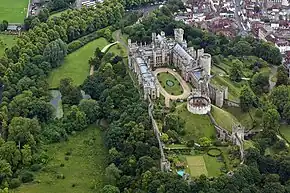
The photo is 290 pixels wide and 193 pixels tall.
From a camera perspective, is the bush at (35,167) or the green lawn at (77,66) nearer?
the bush at (35,167)

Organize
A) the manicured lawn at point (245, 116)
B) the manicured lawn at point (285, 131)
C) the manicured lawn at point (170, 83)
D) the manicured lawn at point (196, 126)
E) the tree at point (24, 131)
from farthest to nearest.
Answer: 1. the manicured lawn at point (170, 83)
2. the manicured lawn at point (245, 116)
3. the manicured lawn at point (285, 131)
4. the tree at point (24, 131)
5. the manicured lawn at point (196, 126)

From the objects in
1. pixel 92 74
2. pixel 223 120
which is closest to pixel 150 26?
pixel 92 74

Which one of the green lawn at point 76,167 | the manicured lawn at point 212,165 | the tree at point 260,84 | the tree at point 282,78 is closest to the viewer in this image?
the manicured lawn at point 212,165

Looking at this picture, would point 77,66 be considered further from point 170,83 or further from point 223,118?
point 223,118

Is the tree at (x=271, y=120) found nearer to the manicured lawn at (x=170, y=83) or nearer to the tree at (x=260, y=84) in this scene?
the tree at (x=260, y=84)

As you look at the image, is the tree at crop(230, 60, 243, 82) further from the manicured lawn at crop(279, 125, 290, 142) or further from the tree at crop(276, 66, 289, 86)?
the manicured lawn at crop(279, 125, 290, 142)

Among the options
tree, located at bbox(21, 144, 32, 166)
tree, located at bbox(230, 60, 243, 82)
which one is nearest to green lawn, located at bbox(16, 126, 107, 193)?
tree, located at bbox(21, 144, 32, 166)

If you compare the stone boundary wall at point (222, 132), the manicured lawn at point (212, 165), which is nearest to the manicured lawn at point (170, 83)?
the stone boundary wall at point (222, 132)
